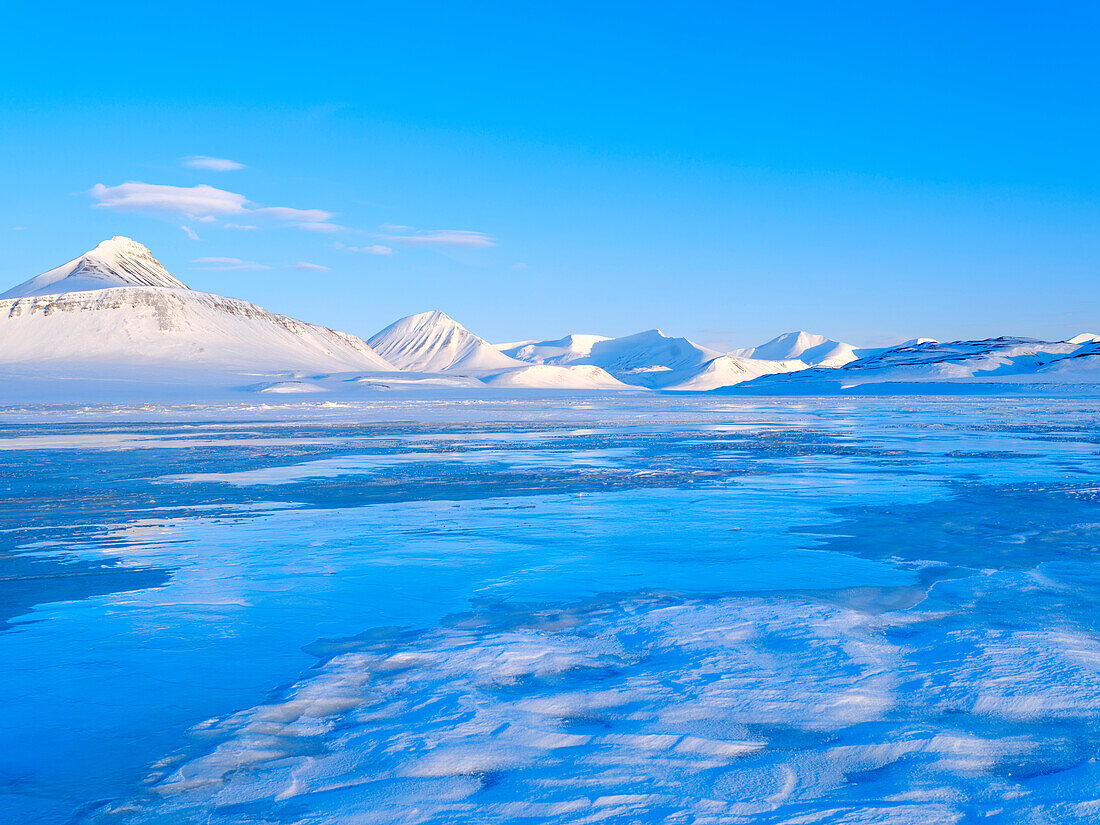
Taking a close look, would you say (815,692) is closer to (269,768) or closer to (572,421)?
(269,768)

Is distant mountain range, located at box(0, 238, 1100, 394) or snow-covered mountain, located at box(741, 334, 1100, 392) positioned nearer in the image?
snow-covered mountain, located at box(741, 334, 1100, 392)

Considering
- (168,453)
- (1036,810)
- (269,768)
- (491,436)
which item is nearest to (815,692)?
(1036,810)

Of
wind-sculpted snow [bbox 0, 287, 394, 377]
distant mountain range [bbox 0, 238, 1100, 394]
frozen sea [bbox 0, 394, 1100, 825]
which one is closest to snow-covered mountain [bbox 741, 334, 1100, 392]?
distant mountain range [bbox 0, 238, 1100, 394]

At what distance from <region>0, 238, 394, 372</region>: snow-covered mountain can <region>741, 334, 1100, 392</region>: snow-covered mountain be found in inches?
2478

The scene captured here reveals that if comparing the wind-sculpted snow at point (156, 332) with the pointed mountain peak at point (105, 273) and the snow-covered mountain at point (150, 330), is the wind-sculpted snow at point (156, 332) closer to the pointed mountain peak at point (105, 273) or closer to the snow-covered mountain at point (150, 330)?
the snow-covered mountain at point (150, 330)

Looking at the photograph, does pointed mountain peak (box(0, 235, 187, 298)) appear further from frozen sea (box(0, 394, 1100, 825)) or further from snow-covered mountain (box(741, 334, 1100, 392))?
frozen sea (box(0, 394, 1100, 825))

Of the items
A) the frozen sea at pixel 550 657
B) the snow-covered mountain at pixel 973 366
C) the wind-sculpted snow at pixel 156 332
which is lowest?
the frozen sea at pixel 550 657

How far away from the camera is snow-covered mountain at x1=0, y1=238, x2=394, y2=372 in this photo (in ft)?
362

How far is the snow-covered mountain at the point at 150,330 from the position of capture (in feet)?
362

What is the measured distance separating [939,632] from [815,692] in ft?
4.15

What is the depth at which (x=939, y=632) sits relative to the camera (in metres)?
4.85

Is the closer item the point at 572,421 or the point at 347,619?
the point at 347,619

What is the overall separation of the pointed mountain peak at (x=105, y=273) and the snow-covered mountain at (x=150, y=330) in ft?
1.05

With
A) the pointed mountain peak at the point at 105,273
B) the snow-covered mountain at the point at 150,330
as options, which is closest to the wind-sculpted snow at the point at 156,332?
the snow-covered mountain at the point at 150,330
